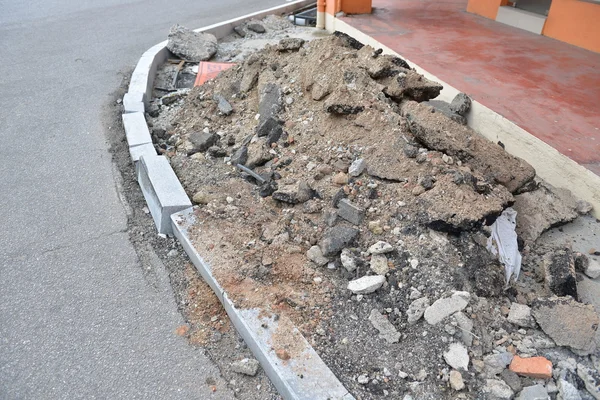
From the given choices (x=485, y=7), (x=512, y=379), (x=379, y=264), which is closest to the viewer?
(x=512, y=379)

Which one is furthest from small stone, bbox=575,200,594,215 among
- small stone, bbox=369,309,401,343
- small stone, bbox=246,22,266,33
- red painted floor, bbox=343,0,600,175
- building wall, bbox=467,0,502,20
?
small stone, bbox=246,22,266,33

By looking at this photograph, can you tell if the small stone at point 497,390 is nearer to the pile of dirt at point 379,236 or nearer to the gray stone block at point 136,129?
the pile of dirt at point 379,236

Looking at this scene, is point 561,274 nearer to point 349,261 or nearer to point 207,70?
point 349,261

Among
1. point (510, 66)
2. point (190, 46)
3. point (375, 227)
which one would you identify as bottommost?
point (375, 227)

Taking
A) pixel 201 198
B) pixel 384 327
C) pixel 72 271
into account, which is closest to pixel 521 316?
pixel 384 327

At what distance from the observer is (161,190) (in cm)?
395

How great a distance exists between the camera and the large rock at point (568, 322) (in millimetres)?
2619

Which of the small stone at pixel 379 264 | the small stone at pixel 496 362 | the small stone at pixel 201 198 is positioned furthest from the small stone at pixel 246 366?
the small stone at pixel 201 198

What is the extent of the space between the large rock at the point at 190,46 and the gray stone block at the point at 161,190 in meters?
3.84

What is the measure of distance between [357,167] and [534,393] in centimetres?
215

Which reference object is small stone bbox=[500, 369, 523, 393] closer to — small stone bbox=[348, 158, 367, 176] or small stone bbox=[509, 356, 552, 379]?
small stone bbox=[509, 356, 552, 379]

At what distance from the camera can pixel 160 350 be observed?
285 centimetres

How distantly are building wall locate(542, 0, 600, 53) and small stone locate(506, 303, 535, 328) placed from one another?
17.7 feet

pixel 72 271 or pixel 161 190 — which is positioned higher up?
pixel 161 190
